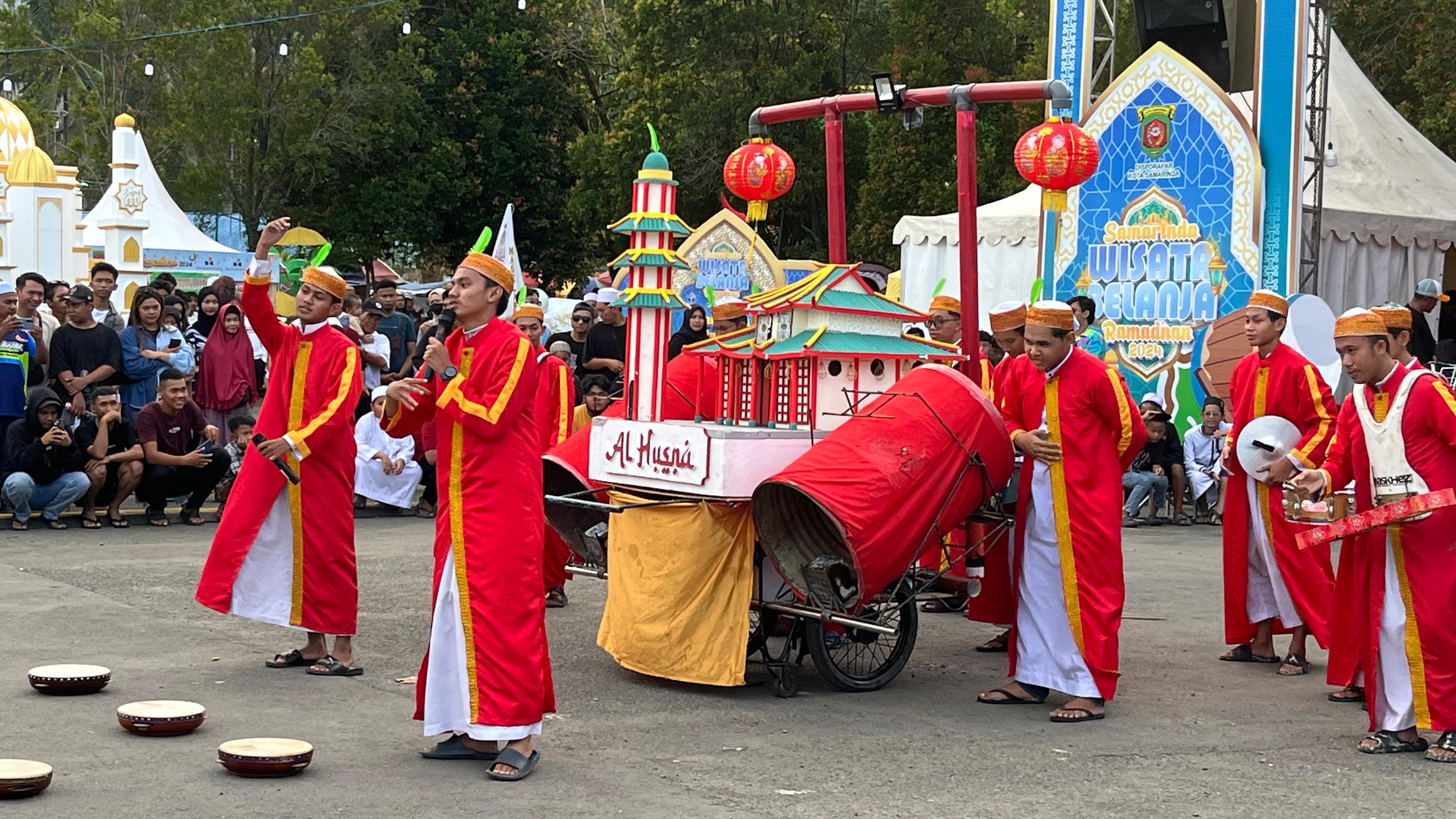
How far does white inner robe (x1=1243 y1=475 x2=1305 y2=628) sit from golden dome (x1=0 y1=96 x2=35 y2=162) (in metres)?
24.2

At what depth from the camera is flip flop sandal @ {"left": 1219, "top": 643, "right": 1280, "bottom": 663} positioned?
29.0ft

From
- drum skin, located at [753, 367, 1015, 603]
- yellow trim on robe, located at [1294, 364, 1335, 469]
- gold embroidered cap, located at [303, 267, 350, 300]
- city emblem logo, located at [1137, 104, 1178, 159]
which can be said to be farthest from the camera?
city emblem logo, located at [1137, 104, 1178, 159]

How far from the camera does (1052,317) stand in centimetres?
749

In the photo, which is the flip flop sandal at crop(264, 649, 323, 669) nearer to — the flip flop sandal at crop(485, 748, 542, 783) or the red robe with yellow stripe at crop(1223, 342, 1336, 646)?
the flip flop sandal at crop(485, 748, 542, 783)

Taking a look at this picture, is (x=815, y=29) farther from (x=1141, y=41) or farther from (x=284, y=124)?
(x=1141, y=41)

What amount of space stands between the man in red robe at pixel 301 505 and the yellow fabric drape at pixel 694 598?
1.35m

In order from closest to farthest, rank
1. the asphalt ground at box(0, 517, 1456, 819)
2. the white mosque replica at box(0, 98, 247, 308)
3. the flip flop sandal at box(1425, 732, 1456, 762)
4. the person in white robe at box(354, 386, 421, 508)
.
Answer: the asphalt ground at box(0, 517, 1456, 819) → the flip flop sandal at box(1425, 732, 1456, 762) → the person in white robe at box(354, 386, 421, 508) → the white mosque replica at box(0, 98, 247, 308)

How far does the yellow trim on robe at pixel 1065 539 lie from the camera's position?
7379 mm

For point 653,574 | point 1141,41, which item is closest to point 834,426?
point 653,574

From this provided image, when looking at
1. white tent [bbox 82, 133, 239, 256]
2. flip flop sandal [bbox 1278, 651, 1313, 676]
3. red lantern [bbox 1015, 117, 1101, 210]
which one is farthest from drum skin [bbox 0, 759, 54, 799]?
white tent [bbox 82, 133, 239, 256]

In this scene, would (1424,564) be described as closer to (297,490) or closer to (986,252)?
(297,490)

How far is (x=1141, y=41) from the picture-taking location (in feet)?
60.8

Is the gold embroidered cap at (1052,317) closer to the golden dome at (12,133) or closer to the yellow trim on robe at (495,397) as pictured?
the yellow trim on robe at (495,397)

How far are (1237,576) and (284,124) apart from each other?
2533 cm
